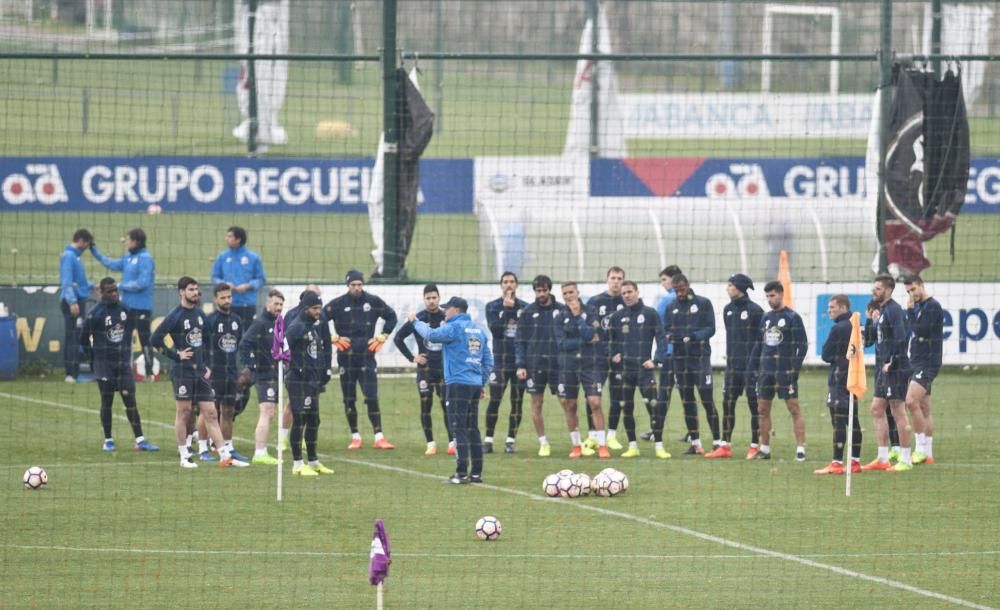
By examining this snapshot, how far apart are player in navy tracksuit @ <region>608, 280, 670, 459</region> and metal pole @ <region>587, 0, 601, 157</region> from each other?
10348 millimetres

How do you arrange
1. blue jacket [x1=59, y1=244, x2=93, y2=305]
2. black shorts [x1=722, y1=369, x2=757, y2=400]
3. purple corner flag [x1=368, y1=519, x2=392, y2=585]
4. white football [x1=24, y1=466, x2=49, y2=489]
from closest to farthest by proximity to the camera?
purple corner flag [x1=368, y1=519, x2=392, y2=585] → white football [x1=24, y1=466, x2=49, y2=489] → black shorts [x1=722, y1=369, x2=757, y2=400] → blue jacket [x1=59, y1=244, x2=93, y2=305]

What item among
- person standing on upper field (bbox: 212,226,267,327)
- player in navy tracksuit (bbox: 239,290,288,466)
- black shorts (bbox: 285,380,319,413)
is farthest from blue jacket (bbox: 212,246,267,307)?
black shorts (bbox: 285,380,319,413)

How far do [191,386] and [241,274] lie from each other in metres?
4.20

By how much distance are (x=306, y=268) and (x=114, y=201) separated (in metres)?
3.81

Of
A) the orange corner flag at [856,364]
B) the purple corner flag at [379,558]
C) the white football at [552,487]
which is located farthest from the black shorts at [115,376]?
the purple corner flag at [379,558]

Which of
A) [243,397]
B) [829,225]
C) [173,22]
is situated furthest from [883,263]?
[173,22]

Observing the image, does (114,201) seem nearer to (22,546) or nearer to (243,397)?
(243,397)

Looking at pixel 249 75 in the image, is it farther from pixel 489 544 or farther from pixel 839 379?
pixel 489 544

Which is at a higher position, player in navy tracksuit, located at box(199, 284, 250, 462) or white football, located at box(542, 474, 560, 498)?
player in navy tracksuit, located at box(199, 284, 250, 462)

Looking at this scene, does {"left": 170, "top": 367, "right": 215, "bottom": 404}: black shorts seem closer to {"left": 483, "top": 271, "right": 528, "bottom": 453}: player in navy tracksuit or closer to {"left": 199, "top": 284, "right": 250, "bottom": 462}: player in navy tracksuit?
{"left": 199, "top": 284, "right": 250, "bottom": 462}: player in navy tracksuit

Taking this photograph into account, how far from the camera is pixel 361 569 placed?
13242 mm

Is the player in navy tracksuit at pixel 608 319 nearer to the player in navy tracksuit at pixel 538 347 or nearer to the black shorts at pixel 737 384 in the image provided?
the player in navy tracksuit at pixel 538 347

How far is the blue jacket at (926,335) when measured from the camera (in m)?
18.0

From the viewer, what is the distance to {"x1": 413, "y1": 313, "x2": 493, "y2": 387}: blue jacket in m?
16.9
